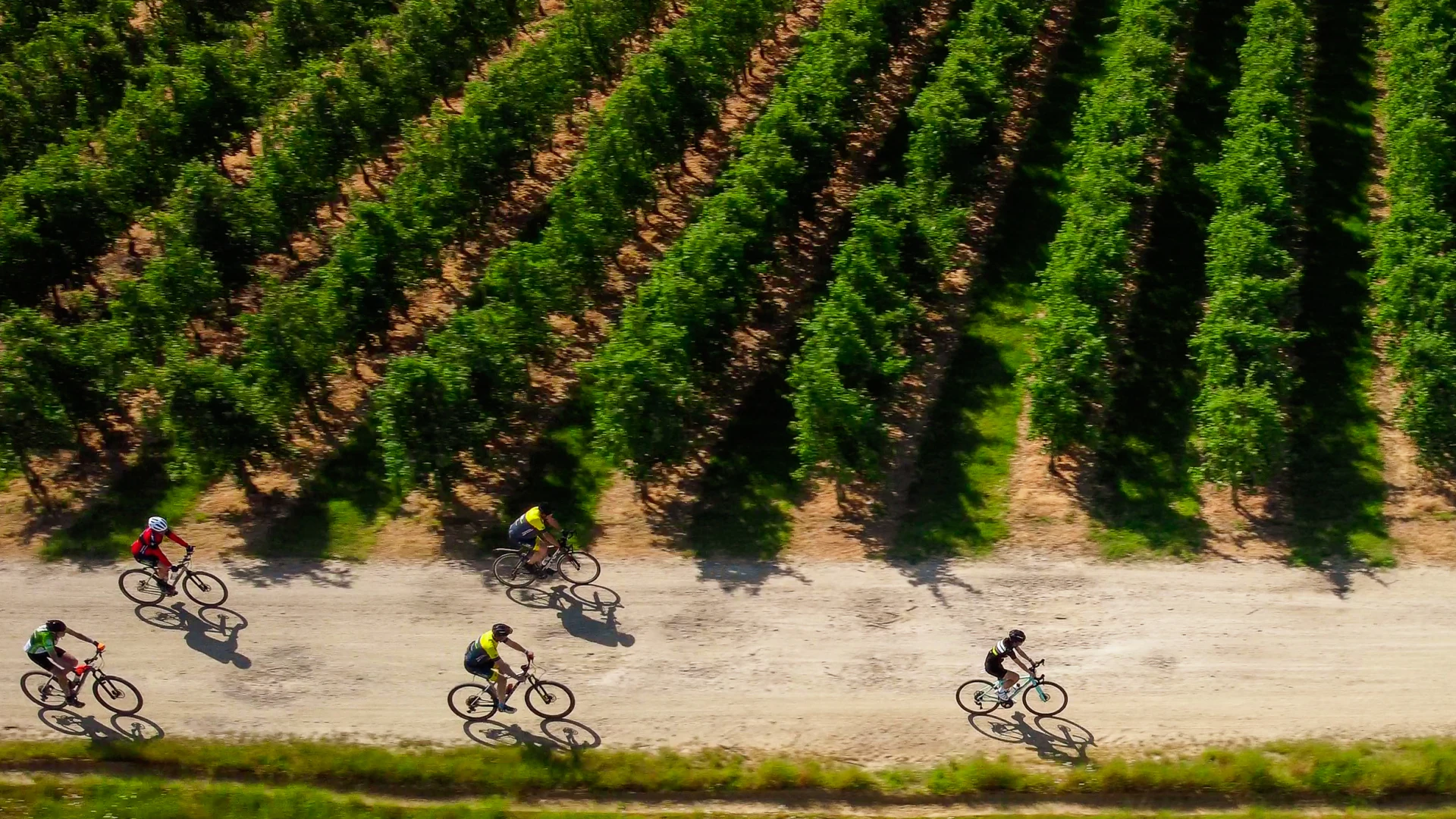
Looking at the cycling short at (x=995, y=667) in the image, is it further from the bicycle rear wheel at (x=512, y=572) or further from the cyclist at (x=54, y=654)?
the cyclist at (x=54, y=654)

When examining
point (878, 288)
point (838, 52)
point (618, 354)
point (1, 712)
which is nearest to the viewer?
point (1, 712)

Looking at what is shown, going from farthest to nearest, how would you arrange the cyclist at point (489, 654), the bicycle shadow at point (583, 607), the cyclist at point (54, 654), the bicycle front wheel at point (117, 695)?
the bicycle shadow at point (583, 607) → the bicycle front wheel at point (117, 695) → the cyclist at point (54, 654) → the cyclist at point (489, 654)

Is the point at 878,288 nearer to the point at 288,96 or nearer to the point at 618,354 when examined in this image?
the point at 618,354

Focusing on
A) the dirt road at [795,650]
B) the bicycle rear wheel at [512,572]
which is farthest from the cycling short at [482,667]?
the bicycle rear wheel at [512,572]

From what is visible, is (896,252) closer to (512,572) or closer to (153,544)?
(512,572)

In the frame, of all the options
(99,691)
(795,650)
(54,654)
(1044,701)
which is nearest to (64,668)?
(54,654)

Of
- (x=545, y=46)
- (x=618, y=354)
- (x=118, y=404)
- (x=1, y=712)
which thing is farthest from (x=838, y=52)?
(x=1, y=712)
